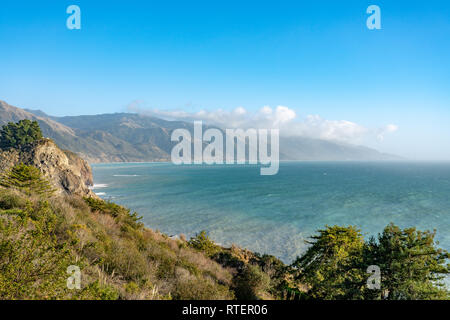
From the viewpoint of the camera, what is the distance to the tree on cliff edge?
43531mm

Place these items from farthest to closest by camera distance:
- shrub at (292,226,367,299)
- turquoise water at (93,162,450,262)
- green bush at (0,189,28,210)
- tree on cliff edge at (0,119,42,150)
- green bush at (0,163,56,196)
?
tree on cliff edge at (0,119,42,150) → turquoise water at (93,162,450,262) → green bush at (0,163,56,196) → shrub at (292,226,367,299) → green bush at (0,189,28,210)

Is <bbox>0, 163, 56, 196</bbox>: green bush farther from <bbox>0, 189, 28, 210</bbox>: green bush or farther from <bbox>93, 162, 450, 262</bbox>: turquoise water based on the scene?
<bbox>93, 162, 450, 262</bbox>: turquoise water

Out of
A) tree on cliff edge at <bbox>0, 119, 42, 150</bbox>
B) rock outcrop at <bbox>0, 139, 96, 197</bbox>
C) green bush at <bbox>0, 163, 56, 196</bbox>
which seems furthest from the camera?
tree on cliff edge at <bbox>0, 119, 42, 150</bbox>

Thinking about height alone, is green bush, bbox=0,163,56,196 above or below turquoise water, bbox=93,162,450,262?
above

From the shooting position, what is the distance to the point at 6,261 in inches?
171

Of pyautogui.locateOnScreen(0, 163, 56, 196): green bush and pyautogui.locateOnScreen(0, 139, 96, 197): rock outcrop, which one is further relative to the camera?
pyautogui.locateOnScreen(0, 139, 96, 197): rock outcrop

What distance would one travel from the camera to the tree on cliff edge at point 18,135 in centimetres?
4353

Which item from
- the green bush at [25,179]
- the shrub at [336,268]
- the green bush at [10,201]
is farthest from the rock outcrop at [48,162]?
the shrub at [336,268]

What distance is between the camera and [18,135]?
44.3m

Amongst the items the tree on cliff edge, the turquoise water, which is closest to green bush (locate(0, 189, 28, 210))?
the turquoise water

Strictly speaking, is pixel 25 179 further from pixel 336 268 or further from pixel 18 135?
pixel 18 135
